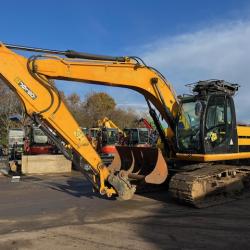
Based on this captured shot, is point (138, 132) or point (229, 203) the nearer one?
point (229, 203)

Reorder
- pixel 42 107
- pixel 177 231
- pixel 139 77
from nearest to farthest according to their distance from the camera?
pixel 177 231
pixel 42 107
pixel 139 77

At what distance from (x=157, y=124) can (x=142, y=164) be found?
1.17m

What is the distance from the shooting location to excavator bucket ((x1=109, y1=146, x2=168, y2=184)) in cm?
988

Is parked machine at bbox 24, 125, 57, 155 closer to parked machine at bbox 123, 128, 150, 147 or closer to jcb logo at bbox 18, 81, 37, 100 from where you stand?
parked machine at bbox 123, 128, 150, 147

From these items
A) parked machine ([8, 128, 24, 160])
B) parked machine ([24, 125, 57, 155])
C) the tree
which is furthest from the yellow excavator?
the tree

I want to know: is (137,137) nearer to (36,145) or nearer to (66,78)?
(36,145)

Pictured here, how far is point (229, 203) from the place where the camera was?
9.89m

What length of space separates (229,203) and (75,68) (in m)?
4.91

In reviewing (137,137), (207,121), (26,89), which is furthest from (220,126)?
(137,137)

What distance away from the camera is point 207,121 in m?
10.1

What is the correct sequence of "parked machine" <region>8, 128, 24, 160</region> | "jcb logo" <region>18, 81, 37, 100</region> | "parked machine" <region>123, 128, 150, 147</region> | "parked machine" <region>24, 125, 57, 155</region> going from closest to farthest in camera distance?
"jcb logo" <region>18, 81, 37, 100</region>
"parked machine" <region>24, 125, 57, 155</region>
"parked machine" <region>8, 128, 24, 160</region>
"parked machine" <region>123, 128, 150, 147</region>

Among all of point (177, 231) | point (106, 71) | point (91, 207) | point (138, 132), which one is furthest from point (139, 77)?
point (138, 132)

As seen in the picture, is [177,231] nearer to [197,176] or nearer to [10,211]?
[197,176]

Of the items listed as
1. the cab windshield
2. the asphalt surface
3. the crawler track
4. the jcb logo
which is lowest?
the asphalt surface
